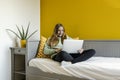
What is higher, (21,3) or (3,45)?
(21,3)

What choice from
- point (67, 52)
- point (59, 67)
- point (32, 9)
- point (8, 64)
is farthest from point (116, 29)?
point (8, 64)

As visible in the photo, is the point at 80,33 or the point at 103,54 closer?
the point at 103,54

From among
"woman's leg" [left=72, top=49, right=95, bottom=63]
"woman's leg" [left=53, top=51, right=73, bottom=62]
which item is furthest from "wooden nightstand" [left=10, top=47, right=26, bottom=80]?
"woman's leg" [left=72, top=49, right=95, bottom=63]

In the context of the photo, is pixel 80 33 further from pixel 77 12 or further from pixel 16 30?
pixel 16 30

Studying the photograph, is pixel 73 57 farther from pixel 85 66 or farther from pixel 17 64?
pixel 17 64

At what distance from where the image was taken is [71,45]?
256 cm

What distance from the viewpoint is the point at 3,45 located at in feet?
9.73

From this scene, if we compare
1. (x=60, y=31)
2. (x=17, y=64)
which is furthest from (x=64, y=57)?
(x=17, y=64)

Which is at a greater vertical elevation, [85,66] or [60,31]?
[60,31]

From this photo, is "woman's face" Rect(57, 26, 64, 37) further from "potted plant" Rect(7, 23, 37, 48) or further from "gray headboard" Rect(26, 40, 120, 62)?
"potted plant" Rect(7, 23, 37, 48)

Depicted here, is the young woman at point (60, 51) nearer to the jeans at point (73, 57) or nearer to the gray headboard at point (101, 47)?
the jeans at point (73, 57)

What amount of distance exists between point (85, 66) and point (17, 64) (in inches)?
55.2

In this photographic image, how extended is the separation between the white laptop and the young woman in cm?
6

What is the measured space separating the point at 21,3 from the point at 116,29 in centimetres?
162
